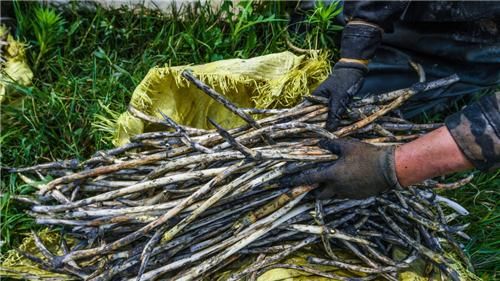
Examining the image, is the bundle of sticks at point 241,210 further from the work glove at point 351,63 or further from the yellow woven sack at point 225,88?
the yellow woven sack at point 225,88

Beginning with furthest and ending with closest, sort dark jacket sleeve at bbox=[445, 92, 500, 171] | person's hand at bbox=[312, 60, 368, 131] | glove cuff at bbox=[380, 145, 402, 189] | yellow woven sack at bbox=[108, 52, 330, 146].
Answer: yellow woven sack at bbox=[108, 52, 330, 146] → person's hand at bbox=[312, 60, 368, 131] → glove cuff at bbox=[380, 145, 402, 189] → dark jacket sleeve at bbox=[445, 92, 500, 171]

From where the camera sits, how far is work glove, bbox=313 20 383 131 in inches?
76.0

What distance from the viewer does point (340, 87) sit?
193cm

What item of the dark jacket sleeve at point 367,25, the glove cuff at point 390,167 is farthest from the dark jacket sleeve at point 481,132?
the dark jacket sleeve at point 367,25

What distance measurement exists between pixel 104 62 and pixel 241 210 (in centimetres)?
113

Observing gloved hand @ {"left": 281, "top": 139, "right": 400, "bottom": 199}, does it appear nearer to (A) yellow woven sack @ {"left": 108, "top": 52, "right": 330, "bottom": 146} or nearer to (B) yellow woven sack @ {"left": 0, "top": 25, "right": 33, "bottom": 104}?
(A) yellow woven sack @ {"left": 108, "top": 52, "right": 330, "bottom": 146}

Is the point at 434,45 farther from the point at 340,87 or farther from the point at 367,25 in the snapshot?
the point at 340,87

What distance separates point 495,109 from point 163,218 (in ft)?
3.38

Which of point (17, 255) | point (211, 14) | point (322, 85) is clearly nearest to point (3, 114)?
point (17, 255)

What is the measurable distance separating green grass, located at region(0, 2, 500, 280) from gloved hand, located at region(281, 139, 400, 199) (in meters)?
0.78

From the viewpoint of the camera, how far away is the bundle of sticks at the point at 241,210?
1.79 metres

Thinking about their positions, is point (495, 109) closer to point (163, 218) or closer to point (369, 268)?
point (369, 268)

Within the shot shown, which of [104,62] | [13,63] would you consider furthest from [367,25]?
[13,63]

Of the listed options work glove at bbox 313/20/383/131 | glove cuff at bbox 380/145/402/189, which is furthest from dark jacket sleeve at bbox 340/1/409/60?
glove cuff at bbox 380/145/402/189
